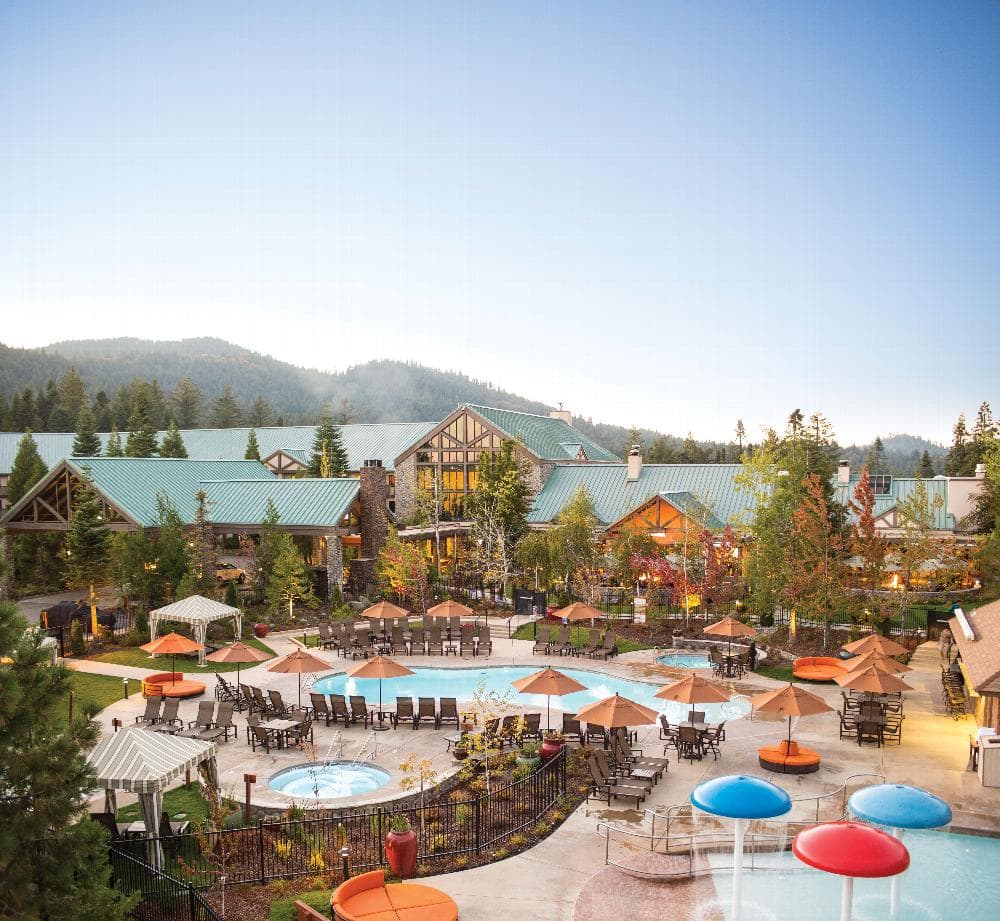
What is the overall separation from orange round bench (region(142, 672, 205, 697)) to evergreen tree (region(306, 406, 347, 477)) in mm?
35030

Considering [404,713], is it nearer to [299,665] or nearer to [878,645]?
[299,665]

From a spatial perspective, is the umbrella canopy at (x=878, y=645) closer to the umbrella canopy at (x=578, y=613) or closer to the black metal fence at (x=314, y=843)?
the umbrella canopy at (x=578, y=613)

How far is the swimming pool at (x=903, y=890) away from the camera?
1146 centimetres

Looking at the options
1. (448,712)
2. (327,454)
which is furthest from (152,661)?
(327,454)

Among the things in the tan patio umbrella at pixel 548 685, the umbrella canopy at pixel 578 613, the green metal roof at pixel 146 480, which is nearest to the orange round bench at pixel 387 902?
the tan patio umbrella at pixel 548 685

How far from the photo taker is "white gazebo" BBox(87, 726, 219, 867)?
11.7 m

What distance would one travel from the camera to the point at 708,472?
44.6 metres

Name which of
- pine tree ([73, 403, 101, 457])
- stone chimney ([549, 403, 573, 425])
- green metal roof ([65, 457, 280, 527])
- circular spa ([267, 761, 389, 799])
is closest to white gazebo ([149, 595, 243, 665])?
circular spa ([267, 761, 389, 799])

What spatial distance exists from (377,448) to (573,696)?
151 feet

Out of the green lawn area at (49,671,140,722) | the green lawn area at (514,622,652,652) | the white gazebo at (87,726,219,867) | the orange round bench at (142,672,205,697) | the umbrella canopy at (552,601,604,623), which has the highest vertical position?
the white gazebo at (87,726,219,867)

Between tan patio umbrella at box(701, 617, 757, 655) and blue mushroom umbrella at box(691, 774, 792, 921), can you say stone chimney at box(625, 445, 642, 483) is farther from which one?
blue mushroom umbrella at box(691, 774, 792, 921)

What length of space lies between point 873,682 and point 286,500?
26.5 metres

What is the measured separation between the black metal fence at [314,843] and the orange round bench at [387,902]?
1.33 meters

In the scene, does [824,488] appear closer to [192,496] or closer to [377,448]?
[192,496]
